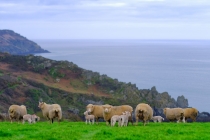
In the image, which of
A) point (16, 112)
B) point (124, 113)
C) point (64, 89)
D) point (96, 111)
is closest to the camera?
point (124, 113)

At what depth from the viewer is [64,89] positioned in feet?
284

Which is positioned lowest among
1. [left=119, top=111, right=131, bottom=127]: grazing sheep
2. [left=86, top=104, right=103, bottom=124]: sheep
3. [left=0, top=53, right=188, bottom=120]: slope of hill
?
[left=119, top=111, right=131, bottom=127]: grazing sheep

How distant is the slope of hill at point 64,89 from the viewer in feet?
230

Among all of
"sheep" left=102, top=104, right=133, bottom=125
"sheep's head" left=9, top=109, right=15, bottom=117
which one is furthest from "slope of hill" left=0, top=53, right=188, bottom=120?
"sheep" left=102, top=104, right=133, bottom=125

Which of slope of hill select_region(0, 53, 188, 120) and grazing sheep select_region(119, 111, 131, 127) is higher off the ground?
slope of hill select_region(0, 53, 188, 120)

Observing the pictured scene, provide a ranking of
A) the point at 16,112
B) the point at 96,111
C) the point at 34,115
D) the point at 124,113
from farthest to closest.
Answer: the point at 96,111, the point at 16,112, the point at 34,115, the point at 124,113

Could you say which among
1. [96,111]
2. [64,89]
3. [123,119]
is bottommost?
[123,119]

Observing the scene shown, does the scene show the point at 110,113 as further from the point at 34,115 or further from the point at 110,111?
the point at 34,115

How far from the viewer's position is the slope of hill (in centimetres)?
7022

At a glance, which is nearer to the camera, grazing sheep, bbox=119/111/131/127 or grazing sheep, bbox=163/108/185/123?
grazing sheep, bbox=119/111/131/127

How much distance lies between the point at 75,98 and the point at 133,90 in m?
17.7

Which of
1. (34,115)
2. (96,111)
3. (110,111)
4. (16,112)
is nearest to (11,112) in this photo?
(16,112)

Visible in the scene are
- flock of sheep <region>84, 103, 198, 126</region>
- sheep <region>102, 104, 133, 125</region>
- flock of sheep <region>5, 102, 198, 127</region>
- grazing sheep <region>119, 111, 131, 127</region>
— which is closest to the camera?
grazing sheep <region>119, 111, 131, 127</region>

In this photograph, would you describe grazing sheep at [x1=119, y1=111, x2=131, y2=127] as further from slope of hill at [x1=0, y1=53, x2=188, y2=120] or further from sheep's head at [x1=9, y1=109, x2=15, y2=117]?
slope of hill at [x1=0, y1=53, x2=188, y2=120]
